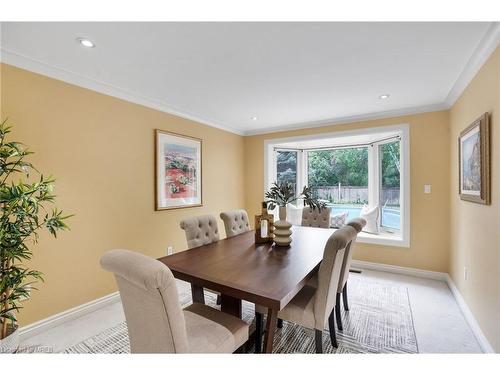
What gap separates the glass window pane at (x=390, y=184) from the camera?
3.82 metres

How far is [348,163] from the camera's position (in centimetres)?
453

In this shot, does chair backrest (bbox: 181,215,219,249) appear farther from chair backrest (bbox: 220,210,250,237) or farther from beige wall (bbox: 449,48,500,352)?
beige wall (bbox: 449,48,500,352)

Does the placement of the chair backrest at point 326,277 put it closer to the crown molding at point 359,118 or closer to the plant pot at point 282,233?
the plant pot at point 282,233

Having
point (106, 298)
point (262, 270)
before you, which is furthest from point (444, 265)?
Answer: point (106, 298)

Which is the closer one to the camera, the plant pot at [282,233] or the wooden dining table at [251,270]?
the wooden dining table at [251,270]

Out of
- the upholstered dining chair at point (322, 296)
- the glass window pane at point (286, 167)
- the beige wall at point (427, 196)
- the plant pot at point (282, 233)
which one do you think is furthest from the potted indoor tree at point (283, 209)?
the glass window pane at point (286, 167)

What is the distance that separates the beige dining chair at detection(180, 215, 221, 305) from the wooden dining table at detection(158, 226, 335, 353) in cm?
11

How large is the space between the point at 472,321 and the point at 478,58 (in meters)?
2.25

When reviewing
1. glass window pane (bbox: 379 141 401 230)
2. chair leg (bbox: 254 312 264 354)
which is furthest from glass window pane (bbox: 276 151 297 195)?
chair leg (bbox: 254 312 264 354)

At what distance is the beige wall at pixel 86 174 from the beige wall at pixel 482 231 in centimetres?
325

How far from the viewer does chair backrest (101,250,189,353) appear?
1.00 metres

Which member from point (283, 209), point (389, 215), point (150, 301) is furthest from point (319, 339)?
point (389, 215)
